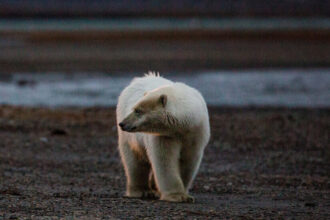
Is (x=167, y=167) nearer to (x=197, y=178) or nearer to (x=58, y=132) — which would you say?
(x=197, y=178)

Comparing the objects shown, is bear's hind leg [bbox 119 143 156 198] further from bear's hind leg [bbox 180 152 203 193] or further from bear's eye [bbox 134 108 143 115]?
bear's eye [bbox 134 108 143 115]

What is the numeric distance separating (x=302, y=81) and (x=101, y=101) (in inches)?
291

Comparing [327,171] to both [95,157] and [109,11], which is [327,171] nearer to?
[95,157]

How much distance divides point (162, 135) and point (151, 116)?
0.33 metres

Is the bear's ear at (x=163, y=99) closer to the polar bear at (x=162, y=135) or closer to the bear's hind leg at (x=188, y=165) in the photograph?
the polar bear at (x=162, y=135)

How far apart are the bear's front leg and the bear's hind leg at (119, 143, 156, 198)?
634 millimetres

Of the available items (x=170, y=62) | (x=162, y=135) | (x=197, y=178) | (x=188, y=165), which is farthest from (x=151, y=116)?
(x=170, y=62)

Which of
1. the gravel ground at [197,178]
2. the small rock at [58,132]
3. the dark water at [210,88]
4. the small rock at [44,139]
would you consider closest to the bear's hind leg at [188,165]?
the gravel ground at [197,178]

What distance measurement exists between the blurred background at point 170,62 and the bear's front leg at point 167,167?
35.3 feet

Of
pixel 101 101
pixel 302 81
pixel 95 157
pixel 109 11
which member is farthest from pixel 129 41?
pixel 109 11

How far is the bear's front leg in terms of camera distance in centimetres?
889

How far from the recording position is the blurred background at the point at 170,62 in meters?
21.9

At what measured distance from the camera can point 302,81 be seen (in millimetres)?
25156

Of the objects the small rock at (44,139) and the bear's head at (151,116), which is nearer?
the bear's head at (151,116)
